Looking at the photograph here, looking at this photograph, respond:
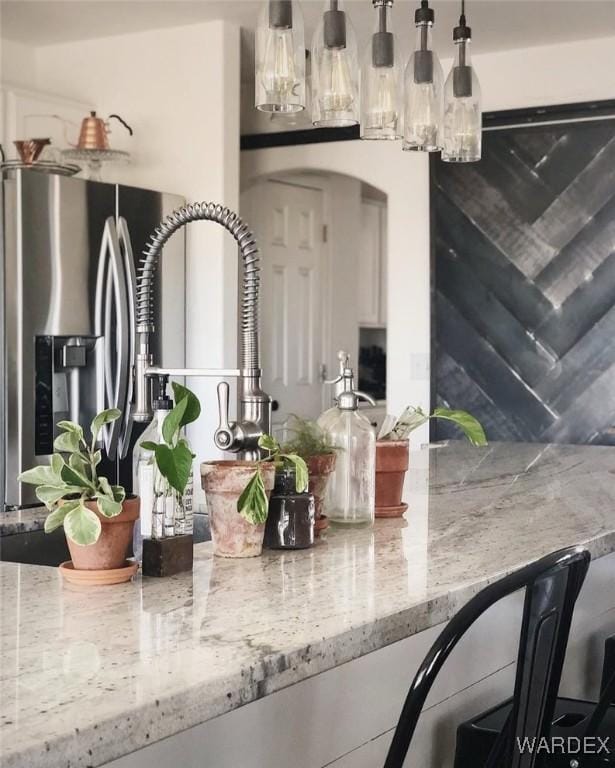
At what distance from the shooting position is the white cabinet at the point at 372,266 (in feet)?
23.1

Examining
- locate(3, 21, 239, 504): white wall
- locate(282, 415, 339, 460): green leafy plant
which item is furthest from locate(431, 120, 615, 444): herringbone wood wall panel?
locate(282, 415, 339, 460): green leafy plant

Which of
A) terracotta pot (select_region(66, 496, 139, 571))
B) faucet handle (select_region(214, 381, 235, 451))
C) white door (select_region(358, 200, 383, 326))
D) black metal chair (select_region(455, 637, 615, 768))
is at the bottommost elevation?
black metal chair (select_region(455, 637, 615, 768))

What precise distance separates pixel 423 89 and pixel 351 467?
0.93 meters

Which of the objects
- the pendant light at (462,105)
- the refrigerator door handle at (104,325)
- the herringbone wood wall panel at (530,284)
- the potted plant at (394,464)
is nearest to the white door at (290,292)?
the herringbone wood wall panel at (530,284)

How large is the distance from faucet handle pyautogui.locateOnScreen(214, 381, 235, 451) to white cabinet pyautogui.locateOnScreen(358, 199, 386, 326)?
5.23 metres

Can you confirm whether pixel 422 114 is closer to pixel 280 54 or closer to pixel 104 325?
pixel 280 54

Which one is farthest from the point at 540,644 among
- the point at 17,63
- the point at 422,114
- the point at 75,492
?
the point at 17,63

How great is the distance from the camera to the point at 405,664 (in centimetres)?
188

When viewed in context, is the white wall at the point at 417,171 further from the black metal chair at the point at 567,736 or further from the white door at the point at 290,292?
the black metal chair at the point at 567,736

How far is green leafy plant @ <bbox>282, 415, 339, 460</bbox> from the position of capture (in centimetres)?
191

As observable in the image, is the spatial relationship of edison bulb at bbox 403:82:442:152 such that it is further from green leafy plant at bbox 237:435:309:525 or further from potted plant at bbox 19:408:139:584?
potted plant at bbox 19:408:139:584

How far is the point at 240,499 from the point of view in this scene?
5.55 ft

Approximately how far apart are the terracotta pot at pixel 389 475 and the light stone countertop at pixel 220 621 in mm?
62

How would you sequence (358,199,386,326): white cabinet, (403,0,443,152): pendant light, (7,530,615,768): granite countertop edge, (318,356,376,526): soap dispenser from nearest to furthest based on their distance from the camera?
(7,530,615,768): granite countertop edge → (318,356,376,526): soap dispenser → (403,0,443,152): pendant light → (358,199,386,326): white cabinet
